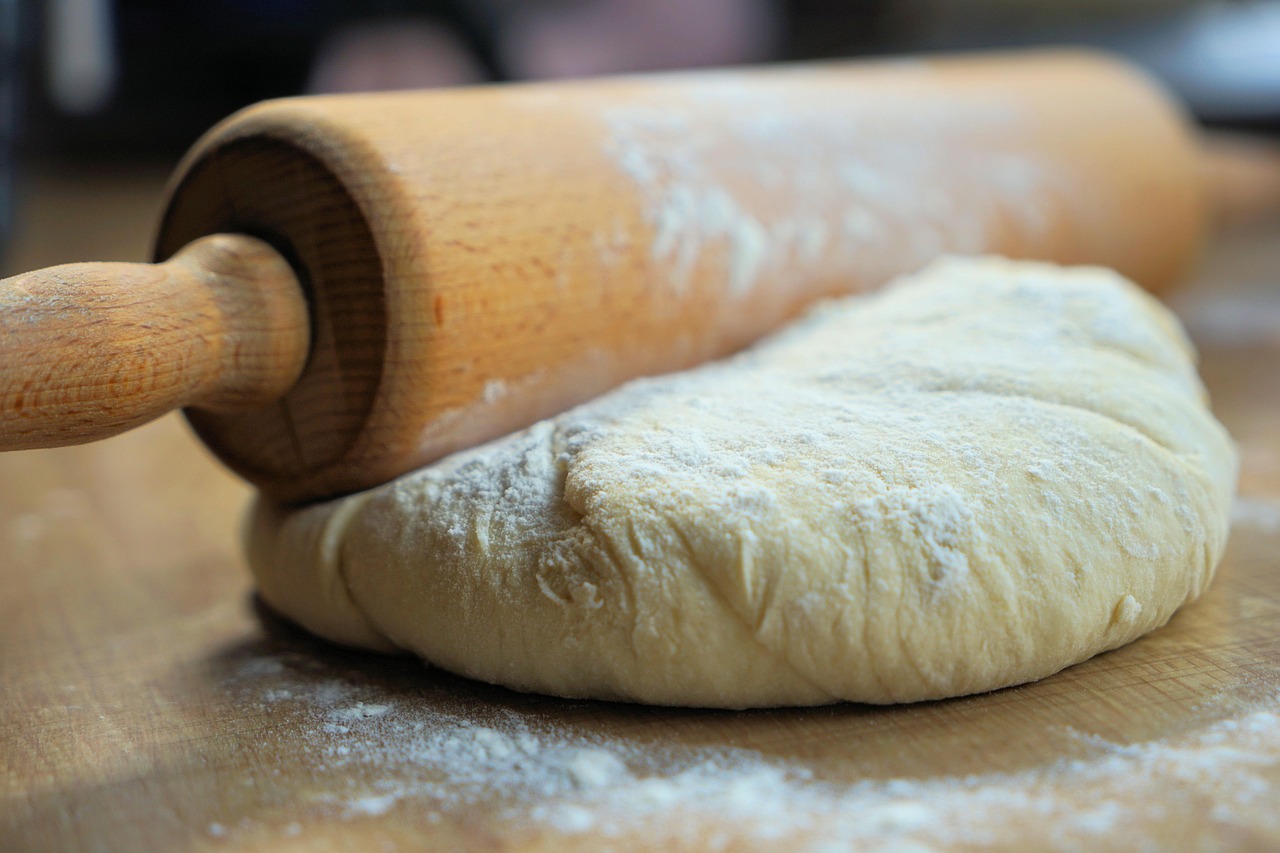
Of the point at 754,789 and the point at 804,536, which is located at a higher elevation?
the point at 804,536

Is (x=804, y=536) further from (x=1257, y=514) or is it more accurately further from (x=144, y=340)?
(x=1257, y=514)

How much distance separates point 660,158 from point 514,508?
61cm

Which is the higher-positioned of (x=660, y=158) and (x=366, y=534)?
(x=660, y=158)

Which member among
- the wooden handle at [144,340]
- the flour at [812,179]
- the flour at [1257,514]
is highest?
the flour at [812,179]

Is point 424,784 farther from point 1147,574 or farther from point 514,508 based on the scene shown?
point 1147,574

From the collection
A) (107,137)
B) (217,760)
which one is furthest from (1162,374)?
(107,137)

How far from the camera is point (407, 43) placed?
17.5 ft

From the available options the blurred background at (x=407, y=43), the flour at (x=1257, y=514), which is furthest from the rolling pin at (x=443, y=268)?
the blurred background at (x=407, y=43)

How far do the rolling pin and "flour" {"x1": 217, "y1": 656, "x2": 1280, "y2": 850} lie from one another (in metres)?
0.36

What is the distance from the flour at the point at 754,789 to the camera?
35.3 inches

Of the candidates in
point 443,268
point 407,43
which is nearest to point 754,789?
point 443,268

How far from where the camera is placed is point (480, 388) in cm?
134

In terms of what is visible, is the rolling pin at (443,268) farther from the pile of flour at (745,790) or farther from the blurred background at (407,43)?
the blurred background at (407,43)

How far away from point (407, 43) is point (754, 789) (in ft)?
16.1
